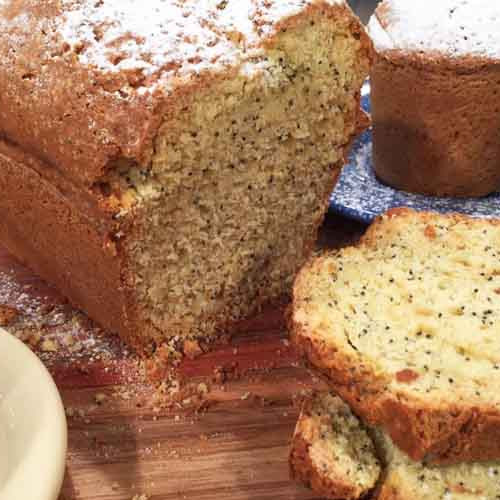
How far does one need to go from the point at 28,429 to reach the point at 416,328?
1.03 m

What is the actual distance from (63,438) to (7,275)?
4.65 feet

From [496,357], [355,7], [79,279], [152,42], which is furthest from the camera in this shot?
[355,7]

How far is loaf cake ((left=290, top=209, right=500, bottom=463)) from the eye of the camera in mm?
1772

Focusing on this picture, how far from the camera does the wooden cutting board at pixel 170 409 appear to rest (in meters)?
2.05

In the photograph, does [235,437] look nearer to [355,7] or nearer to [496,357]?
[496,357]

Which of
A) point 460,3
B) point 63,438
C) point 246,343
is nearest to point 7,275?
point 246,343

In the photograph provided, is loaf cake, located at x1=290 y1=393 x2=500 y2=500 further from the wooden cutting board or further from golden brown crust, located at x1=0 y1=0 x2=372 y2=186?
golden brown crust, located at x1=0 y1=0 x2=372 y2=186

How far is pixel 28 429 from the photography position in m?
1.64

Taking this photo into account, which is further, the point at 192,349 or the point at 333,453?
the point at 192,349

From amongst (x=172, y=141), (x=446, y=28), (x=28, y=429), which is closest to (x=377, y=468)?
(x=28, y=429)

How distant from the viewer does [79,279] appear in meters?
2.55

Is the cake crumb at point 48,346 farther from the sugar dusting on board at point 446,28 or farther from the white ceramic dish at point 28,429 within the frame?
the sugar dusting on board at point 446,28

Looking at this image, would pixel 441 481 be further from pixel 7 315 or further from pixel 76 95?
pixel 7 315

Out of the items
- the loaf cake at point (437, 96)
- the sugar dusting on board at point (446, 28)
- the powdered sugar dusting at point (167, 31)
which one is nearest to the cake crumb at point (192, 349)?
the powdered sugar dusting at point (167, 31)
